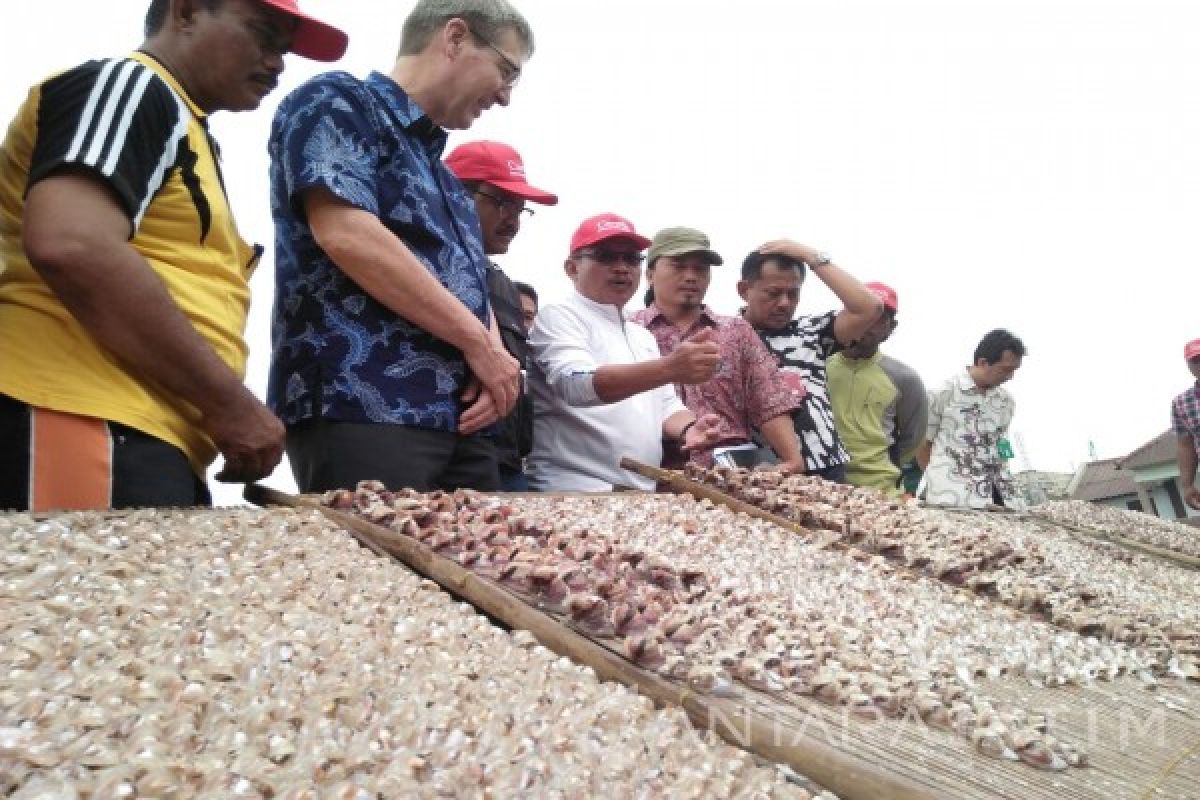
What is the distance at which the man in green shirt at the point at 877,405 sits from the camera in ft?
15.7

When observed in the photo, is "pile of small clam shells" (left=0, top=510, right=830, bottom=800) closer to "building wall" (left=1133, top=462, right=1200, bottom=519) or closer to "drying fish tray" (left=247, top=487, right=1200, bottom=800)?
"drying fish tray" (left=247, top=487, right=1200, bottom=800)

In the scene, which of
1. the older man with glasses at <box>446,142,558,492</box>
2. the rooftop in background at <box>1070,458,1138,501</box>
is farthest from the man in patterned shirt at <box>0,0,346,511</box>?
the rooftop in background at <box>1070,458,1138,501</box>

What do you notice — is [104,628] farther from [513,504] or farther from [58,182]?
[513,504]

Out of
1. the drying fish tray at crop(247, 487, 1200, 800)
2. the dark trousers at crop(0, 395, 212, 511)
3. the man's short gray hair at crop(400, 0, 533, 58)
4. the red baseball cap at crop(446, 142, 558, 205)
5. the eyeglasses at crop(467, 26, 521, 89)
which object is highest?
the man's short gray hair at crop(400, 0, 533, 58)

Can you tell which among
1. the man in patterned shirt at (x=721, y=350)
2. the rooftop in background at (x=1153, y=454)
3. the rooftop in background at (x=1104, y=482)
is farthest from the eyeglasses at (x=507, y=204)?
the rooftop in background at (x=1104, y=482)

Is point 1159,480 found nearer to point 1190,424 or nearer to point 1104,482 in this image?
point 1104,482

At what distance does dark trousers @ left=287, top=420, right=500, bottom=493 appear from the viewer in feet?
7.19

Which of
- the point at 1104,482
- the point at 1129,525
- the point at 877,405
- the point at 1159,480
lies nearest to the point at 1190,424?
the point at 1129,525

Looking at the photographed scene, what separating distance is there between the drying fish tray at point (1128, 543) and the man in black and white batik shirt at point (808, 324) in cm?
98

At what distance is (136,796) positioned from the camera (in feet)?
2.41

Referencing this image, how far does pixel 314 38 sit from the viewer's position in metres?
2.16

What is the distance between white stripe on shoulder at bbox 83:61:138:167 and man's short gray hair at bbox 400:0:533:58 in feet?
3.58

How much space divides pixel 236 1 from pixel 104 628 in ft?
5.00

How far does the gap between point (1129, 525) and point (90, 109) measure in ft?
17.6
